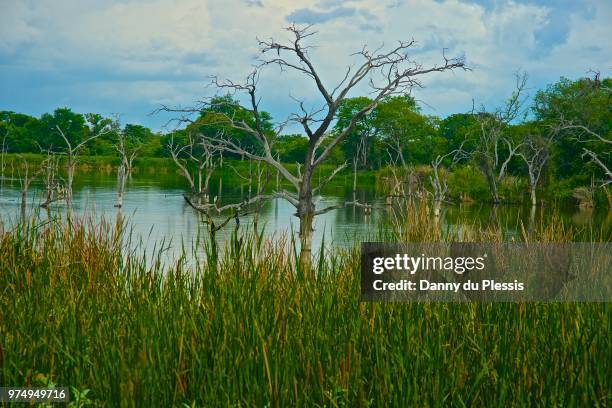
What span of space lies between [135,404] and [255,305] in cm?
126

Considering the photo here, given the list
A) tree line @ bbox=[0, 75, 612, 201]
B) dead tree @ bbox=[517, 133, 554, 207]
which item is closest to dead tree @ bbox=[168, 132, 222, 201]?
tree line @ bbox=[0, 75, 612, 201]

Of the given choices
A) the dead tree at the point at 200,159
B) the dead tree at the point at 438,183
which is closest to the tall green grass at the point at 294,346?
the dead tree at the point at 438,183

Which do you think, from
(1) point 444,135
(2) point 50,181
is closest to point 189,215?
(2) point 50,181

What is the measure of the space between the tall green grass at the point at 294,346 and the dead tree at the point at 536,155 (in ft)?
155

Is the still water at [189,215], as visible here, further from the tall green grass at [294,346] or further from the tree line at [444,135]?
the tall green grass at [294,346]

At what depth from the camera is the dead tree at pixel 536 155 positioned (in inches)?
2056

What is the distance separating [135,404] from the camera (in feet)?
15.7

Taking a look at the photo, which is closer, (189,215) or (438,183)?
(438,183)

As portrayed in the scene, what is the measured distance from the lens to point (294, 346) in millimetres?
5293

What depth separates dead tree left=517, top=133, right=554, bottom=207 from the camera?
5222cm

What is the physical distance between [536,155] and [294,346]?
166 feet

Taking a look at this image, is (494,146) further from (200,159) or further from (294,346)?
(294,346)

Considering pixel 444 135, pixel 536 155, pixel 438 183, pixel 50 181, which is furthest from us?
pixel 444 135

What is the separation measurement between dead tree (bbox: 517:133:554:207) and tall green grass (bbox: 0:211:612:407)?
1854 inches
